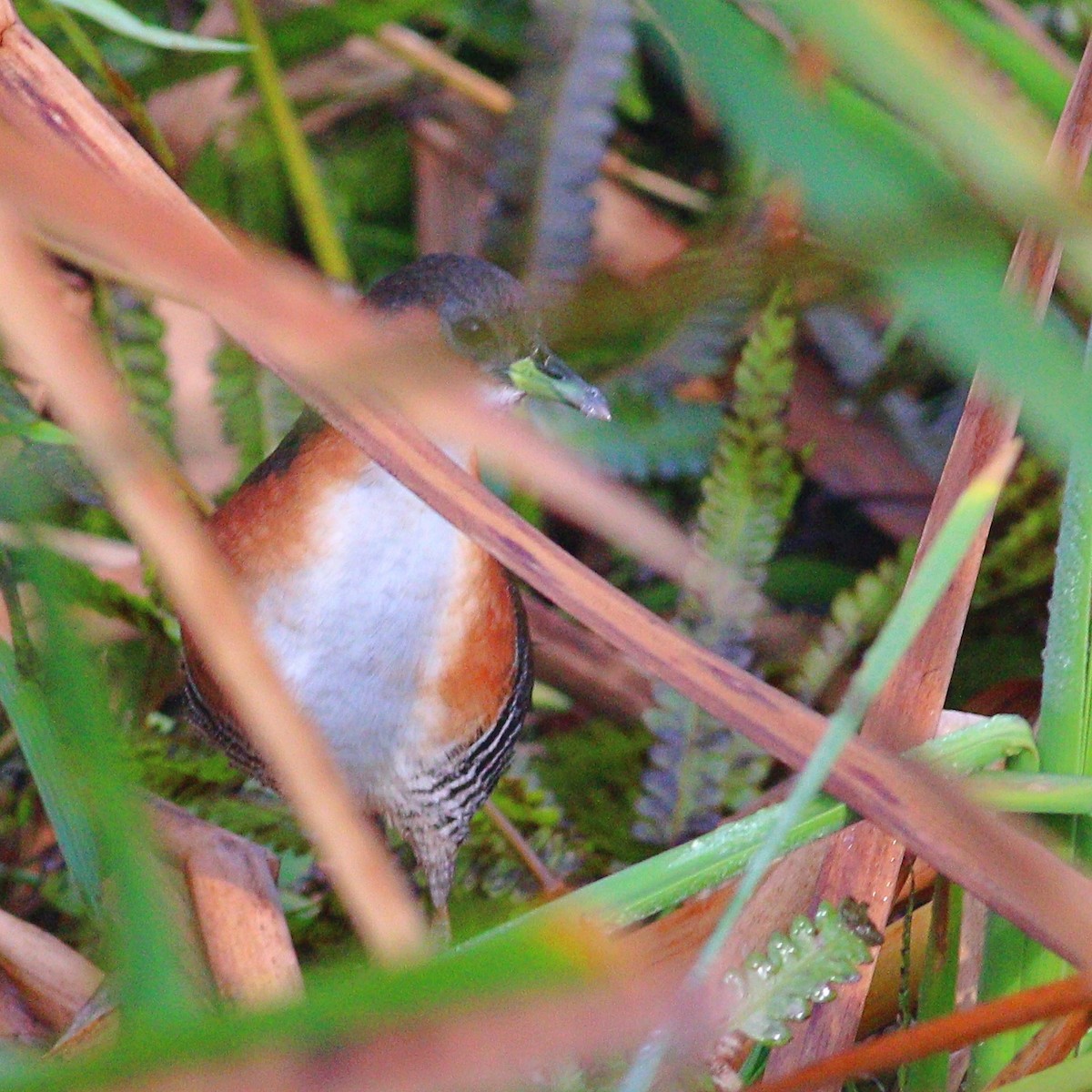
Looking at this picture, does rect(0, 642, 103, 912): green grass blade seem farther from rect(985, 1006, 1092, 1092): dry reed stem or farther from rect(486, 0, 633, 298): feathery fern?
rect(486, 0, 633, 298): feathery fern

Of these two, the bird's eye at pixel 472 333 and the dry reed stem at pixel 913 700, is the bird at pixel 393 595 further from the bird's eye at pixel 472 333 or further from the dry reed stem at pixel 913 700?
the dry reed stem at pixel 913 700

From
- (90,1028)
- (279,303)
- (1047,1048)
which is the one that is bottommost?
(90,1028)

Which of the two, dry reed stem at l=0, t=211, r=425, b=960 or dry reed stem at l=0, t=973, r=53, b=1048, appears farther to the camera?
dry reed stem at l=0, t=973, r=53, b=1048

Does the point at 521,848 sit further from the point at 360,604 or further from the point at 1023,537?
the point at 1023,537

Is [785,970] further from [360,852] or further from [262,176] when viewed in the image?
[262,176]

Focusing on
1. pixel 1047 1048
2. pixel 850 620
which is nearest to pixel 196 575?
pixel 1047 1048

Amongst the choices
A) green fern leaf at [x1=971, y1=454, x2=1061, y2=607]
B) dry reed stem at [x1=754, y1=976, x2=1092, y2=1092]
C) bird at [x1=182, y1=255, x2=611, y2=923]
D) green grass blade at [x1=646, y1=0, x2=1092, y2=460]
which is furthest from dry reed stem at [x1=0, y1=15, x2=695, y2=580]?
green fern leaf at [x1=971, y1=454, x2=1061, y2=607]
